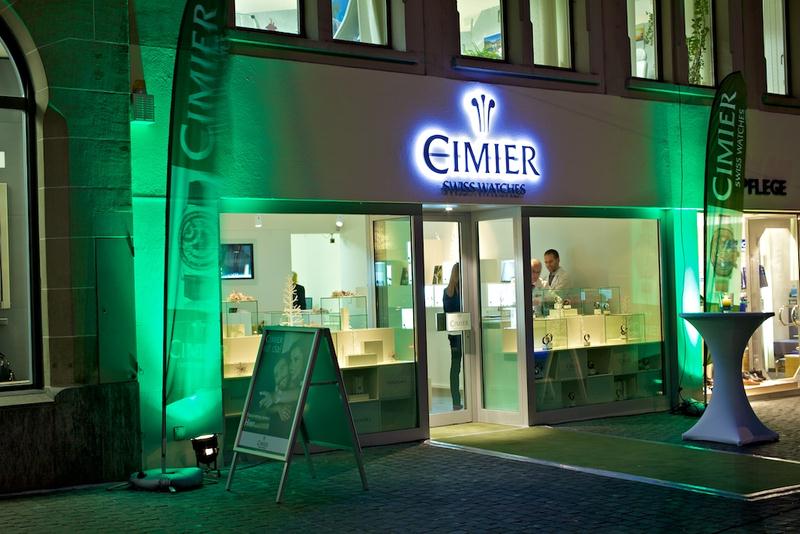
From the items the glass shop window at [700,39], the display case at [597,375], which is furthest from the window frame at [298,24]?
the glass shop window at [700,39]

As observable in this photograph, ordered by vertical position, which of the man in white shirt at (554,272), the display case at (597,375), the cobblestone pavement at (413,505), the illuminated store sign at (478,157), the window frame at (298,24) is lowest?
the cobblestone pavement at (413,505)

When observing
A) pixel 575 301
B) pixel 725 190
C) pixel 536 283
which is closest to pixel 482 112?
pixel 536 283

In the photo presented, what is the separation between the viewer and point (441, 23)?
10.9m

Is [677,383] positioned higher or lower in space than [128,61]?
lower

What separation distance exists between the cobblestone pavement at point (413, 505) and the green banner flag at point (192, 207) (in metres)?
0.87

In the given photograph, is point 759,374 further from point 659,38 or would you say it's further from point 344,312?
point 344,312

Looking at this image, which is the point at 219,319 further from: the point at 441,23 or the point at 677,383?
the point at 677,383

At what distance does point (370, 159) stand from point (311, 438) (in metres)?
3.03

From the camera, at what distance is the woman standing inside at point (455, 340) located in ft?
37.8

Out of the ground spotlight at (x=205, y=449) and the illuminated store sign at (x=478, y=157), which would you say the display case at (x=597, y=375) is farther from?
the ground spotlight at (x=205, y=449)

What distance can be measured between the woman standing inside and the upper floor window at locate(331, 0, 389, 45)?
2.69 meters

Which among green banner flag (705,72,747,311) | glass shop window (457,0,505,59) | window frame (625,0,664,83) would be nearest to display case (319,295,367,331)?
glass shop window (457,0,505,59)

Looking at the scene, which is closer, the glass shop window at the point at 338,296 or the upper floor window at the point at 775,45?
the glass shop window at the point at 338,296

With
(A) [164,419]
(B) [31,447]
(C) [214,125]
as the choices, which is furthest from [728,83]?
(B) [31,447]
